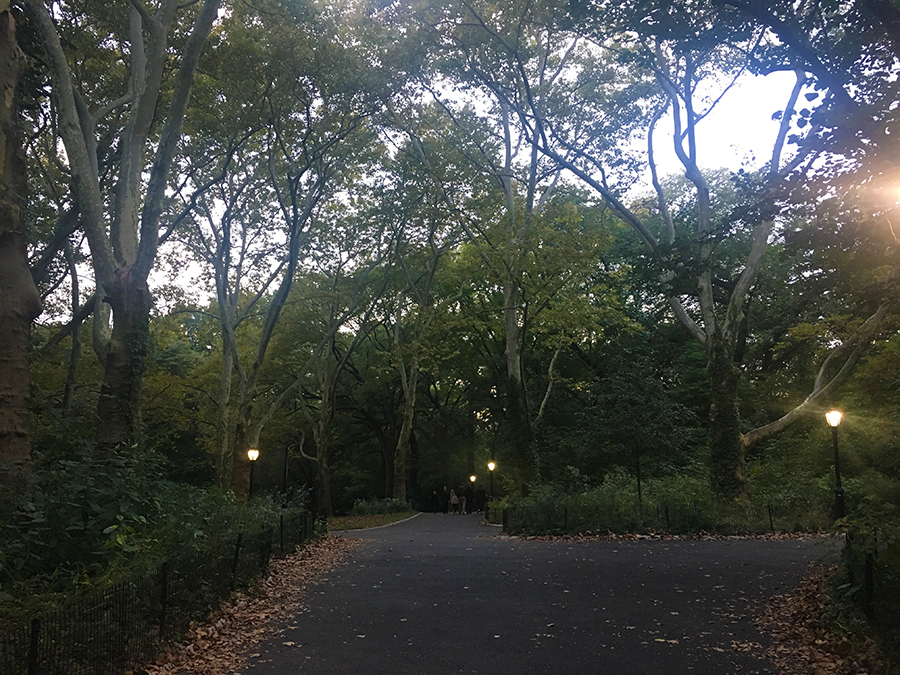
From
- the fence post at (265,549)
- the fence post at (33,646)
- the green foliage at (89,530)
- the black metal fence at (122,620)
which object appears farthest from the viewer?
the fence post at (265,549)

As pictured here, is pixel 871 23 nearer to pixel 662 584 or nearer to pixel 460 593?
pixel 662 584

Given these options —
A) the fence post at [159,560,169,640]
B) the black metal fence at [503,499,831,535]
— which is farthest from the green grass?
the fence post at [159,560,169,640]

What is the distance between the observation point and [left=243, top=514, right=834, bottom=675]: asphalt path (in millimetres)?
6031

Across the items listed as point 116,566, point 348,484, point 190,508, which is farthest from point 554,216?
point 348,484

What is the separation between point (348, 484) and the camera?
4797 centimetres

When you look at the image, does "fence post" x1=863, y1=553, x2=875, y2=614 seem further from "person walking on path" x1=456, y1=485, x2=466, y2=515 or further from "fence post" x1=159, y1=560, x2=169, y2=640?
"person walking on path" x1=456, y1=485, x2=466, y2=515

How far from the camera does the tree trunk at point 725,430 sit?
62.2 ft

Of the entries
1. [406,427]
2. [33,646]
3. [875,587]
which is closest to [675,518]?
[875,587]

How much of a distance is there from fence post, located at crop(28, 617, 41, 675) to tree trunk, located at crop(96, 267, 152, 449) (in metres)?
6.05

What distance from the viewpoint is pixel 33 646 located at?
4219mm

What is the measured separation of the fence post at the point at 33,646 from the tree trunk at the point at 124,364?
6047mm

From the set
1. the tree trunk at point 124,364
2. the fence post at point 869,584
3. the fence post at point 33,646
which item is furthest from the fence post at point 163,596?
the fence post at point 869,584

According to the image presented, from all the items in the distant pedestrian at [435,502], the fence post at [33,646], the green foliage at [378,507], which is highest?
the fence post at [33,646]

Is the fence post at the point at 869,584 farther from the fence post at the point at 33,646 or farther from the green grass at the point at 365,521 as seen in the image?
the green grass at the point at 365,521
